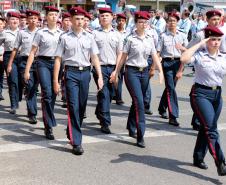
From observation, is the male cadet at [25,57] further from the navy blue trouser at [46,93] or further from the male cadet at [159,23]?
the male cadet at [159,23]

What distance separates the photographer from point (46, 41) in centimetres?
788

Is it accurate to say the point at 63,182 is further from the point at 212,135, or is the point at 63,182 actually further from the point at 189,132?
the point at 189,132

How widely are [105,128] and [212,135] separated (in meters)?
2.58

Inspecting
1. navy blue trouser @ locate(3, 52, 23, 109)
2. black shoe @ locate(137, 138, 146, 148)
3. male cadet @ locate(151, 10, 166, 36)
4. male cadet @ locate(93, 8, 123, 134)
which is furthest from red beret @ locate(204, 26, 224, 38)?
male cadet @ locate(151, 10, 166, 36)

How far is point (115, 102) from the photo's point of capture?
11062mm

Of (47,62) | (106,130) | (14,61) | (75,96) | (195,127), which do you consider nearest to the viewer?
(75,96)

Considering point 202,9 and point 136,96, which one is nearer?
point 136,96

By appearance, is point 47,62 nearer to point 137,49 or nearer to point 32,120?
point 32,120

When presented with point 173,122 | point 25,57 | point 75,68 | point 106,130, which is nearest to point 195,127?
point 173,122

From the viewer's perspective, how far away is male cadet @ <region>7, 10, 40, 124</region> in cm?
867

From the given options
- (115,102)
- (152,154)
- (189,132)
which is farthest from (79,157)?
(115,102)

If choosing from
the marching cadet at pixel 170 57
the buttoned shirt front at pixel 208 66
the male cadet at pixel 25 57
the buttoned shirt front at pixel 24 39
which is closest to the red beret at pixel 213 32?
the buttoned shirt front at pixel 208 66

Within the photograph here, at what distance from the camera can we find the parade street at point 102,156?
5.66 metres

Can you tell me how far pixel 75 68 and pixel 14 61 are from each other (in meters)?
3.26
